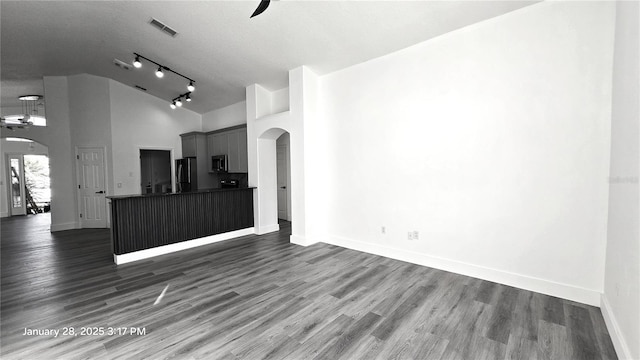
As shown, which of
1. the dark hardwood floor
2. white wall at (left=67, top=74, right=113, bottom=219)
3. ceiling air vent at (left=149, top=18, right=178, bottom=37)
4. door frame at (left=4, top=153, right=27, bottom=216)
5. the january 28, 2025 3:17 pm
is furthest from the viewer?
door frame at (left=4, top=153, right=27, bottom=216)

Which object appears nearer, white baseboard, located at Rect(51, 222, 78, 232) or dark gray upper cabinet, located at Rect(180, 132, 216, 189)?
white baseboard, located at Rect(51, 222, 78, 232)

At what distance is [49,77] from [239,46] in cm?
531

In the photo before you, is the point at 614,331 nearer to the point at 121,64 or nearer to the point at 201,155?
the point at 201,155

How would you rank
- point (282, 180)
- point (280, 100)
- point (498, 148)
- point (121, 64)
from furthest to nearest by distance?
point (282, 180), point (280, 100), point (121, 64), point (498, 148)

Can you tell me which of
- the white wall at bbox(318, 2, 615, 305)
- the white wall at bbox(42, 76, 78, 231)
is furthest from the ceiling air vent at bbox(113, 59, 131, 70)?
the white wall at bbox(318, 2, 615, 305)

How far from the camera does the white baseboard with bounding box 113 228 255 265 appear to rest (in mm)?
4105

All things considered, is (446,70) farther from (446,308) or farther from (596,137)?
(446,308)

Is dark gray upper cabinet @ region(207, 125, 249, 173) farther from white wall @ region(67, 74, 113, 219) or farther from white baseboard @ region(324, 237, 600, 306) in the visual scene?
white baseboard @ region(324, 237, 600, 306)

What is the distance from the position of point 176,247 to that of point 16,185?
8.20 meters

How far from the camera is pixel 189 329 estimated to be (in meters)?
2.35

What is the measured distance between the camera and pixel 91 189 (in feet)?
22.1

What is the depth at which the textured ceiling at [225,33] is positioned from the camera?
332cm

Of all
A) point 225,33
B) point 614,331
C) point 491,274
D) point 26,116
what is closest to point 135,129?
point 26,116

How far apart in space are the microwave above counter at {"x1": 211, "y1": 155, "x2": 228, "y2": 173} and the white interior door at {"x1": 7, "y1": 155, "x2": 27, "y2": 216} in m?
6.78
